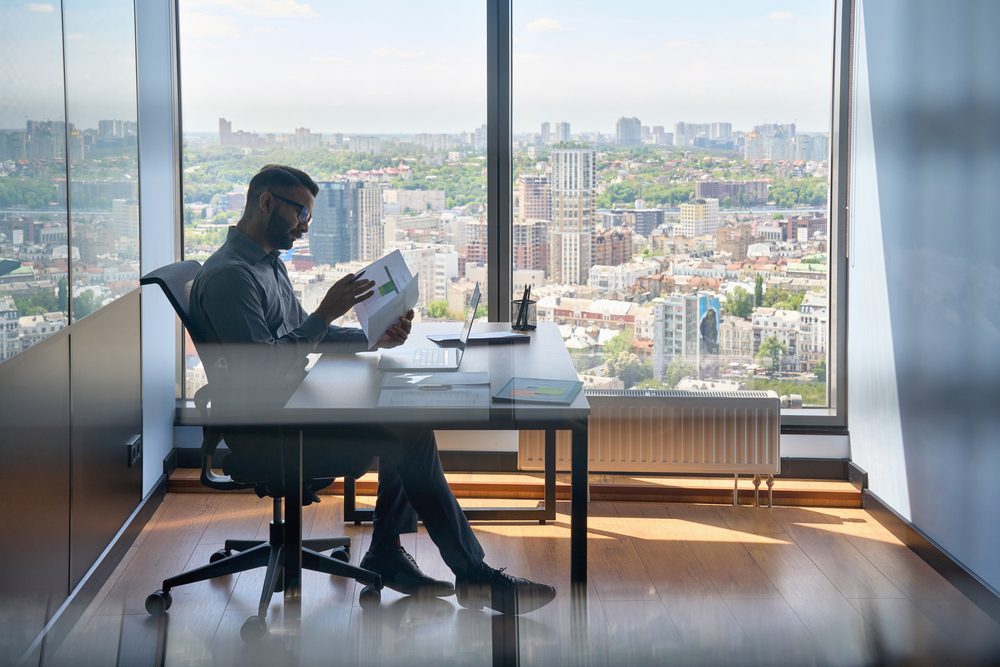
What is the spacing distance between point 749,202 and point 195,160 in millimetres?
2091

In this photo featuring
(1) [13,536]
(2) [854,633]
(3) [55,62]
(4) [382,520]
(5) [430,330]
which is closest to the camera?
(2) [854,633]

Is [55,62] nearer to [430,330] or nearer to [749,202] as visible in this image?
[430,330]


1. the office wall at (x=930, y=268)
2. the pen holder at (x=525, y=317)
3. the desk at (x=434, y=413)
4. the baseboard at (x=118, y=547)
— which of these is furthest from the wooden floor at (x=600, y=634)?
the pen holder at (x=525, y=317)

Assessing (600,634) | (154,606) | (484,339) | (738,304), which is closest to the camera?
(600,634)

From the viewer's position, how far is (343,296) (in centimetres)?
242

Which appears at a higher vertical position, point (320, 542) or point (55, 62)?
point (55, 62)

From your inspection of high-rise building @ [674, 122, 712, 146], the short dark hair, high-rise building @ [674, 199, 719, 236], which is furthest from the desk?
high-rise building @ [674, 122, 712, 146]

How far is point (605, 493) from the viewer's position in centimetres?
362

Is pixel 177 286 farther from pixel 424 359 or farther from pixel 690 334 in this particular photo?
pixel 690 334

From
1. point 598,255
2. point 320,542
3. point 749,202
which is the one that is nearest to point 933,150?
point 749,202

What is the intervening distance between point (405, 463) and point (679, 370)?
1.61 metres

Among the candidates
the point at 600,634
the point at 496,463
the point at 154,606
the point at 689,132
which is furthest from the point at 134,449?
the point at 600,634

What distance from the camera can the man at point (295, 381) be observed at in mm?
2369

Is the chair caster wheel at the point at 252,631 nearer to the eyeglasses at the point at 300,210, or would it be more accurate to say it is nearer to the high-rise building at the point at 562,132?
the eyeglasses at the point at 300,210
